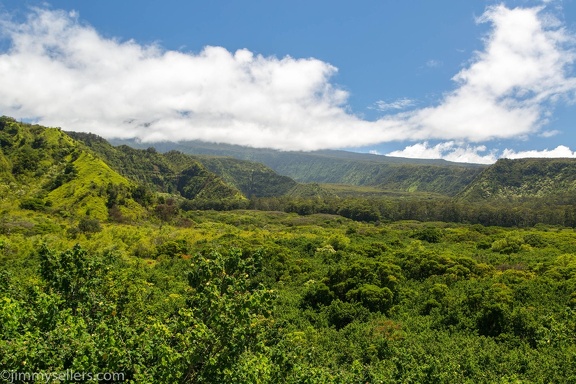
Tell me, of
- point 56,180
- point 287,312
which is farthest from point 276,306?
point 56,180

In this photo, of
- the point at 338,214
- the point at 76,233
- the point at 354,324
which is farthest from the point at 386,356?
the point at 338,214

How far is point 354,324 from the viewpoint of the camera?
90.9ft

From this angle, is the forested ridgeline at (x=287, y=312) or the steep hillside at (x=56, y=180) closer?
the forested ridgeline at (x=287, y=312)

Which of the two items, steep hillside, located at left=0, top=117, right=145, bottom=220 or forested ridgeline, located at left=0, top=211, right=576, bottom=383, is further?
steep hillside, located at left=0, top=117, right=145, bottom=220

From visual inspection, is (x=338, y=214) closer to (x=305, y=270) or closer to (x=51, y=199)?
(x=51, y=199)

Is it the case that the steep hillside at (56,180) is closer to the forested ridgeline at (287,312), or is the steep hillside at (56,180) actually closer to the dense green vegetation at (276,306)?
the dense green vegetation at (276,306)

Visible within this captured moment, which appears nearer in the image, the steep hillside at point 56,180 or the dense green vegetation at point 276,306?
the dense green vegetation at point 276,306

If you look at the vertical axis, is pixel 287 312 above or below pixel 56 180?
below

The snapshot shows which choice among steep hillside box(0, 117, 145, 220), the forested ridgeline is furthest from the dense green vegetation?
steep hillside box(0, 117, 145, 220)

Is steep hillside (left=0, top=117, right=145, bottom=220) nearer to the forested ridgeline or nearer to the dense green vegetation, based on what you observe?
the dense green vegetation

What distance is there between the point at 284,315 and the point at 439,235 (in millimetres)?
48227

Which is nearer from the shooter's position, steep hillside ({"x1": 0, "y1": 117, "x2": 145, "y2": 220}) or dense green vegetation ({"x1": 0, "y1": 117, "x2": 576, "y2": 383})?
dense green vegetation ({"x1": 0, "y1": 117, "x2": 576, "y2": 383})

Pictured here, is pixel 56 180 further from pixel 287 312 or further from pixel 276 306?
pixel 287 312

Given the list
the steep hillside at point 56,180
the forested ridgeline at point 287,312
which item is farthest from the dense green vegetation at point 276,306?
the steep hillside at point 56,180
